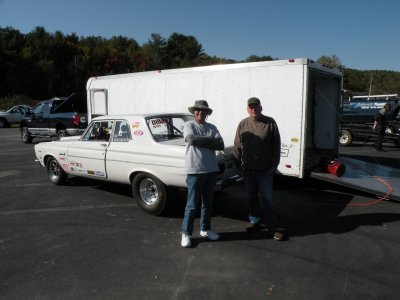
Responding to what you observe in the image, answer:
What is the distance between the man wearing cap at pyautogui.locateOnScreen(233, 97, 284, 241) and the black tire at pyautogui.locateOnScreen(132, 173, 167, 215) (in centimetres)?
146

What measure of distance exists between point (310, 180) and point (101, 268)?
5646 millimetres

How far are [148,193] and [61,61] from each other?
5881cm

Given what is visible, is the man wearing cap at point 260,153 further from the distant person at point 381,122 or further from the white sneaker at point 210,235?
the distant person at point 381,122

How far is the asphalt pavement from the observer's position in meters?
3.55

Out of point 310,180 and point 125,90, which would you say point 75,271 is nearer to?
point 310,180

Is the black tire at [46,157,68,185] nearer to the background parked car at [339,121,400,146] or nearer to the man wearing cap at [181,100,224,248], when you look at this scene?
the man wearing cap at [181,100,224,248]

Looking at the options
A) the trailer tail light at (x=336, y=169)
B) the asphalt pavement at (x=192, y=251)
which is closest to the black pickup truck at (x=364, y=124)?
the trailer tail light at (x=336, y=169)

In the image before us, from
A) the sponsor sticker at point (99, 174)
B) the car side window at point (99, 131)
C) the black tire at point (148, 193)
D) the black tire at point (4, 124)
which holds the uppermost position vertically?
the car side window at point (99, 131)

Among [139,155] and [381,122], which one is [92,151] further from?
[381,122]

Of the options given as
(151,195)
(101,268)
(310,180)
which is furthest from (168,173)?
(310,180)

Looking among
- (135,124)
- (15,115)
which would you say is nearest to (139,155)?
(135,124)

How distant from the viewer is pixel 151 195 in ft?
19.4

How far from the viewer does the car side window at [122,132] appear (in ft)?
20.3

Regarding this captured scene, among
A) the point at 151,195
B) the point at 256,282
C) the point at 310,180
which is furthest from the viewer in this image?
the point at 310,180
